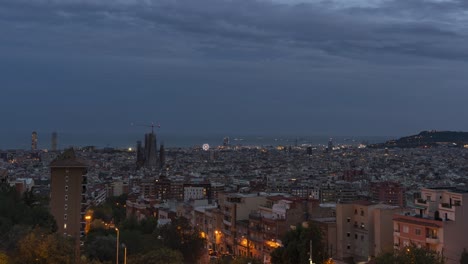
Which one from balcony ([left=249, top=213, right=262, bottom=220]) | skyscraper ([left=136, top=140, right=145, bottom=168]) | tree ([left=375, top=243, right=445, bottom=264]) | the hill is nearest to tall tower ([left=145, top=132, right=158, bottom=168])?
skyscraper ([left=136, top=140, right=145, bottom=168])

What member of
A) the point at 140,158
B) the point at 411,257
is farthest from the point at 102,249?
the point at 140,158

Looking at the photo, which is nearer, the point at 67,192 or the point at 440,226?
the point at 440,226

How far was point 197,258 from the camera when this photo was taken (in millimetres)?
28484

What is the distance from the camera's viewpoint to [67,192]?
2973 cm

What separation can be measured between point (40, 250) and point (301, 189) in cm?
4708

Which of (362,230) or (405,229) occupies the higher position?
(405,229)

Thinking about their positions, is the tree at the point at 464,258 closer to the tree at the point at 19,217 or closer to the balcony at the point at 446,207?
the balcony at the point at 446,207

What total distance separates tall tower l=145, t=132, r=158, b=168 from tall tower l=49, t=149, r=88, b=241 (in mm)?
88711

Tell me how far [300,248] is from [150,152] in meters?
109

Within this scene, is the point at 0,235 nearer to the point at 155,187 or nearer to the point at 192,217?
the point at 192,217

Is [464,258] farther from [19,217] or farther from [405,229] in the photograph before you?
[19,217]

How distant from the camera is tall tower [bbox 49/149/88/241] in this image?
96.6 ft

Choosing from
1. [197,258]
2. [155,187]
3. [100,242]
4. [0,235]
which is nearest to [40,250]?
[0,235]

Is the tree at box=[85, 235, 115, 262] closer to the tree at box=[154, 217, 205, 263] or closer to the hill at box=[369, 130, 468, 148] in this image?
the tree at box=[154, 217, 205, 263]
